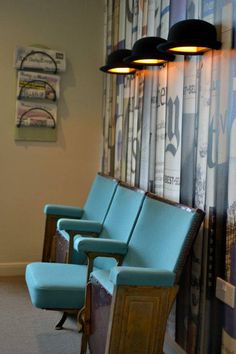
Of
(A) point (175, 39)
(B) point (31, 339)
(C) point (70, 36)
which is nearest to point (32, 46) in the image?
(C) point (70, 36)

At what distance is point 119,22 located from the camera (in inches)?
151

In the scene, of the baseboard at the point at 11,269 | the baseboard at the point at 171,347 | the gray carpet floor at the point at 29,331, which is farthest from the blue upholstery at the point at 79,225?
the baseboard at the point at 11,269

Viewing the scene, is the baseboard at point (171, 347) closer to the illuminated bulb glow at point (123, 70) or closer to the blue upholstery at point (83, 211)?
the blue upholstery at point (83, 211)

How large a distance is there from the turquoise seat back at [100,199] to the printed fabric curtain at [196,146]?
0.20 m

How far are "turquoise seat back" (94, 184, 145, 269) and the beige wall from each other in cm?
115

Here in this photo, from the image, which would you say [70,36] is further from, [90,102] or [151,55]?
[151,55]

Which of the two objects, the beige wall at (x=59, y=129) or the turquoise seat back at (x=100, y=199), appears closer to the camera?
the turquoise seat back at (x=100, y=199)

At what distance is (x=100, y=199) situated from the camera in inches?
138

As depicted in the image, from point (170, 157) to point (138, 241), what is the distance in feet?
1.78

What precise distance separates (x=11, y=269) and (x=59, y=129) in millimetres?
1324

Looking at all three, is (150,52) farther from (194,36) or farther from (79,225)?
(79,225)

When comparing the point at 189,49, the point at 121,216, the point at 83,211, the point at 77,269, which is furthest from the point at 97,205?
the point at 189,49

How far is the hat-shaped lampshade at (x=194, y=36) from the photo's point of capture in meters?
2.18

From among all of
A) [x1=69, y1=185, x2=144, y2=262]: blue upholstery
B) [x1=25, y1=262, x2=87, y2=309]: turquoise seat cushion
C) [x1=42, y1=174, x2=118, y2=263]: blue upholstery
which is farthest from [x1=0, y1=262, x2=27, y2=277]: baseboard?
[x1=25, y1=262, x2=87, y2=309]: turquoise seat cushion
